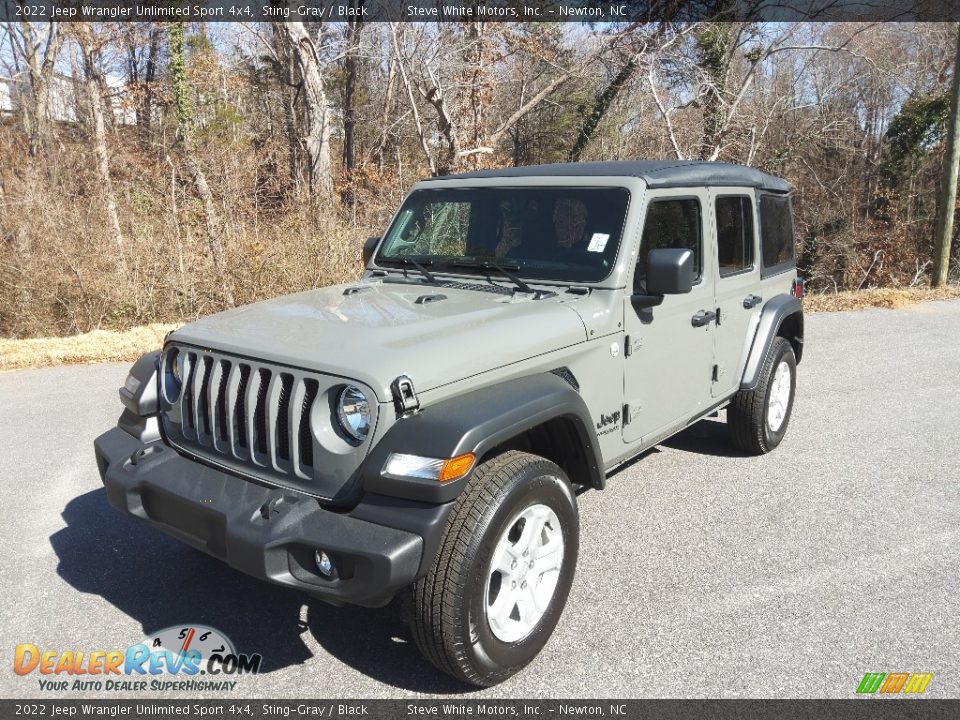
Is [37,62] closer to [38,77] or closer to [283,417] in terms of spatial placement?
[38,77]

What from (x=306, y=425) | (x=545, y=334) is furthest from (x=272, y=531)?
(x=545, y=334)

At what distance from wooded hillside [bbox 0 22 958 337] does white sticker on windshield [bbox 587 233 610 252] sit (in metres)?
7.92

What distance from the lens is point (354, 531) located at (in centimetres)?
258

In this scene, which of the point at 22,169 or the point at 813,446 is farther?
the point at 22,169

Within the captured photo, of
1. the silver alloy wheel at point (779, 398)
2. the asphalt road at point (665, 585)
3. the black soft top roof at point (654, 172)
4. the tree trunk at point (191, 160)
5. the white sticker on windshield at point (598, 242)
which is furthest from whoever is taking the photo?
the tree trunk at point (191, 160)

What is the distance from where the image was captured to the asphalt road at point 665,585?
3.00 m

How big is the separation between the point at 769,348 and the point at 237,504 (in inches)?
150

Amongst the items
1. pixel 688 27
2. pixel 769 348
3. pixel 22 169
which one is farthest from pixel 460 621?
pixel 688 27

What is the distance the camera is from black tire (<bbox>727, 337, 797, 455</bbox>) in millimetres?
5133

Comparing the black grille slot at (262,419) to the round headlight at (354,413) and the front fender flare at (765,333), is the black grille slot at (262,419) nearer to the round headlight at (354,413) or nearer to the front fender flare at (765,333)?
the round headlight at (354,413)

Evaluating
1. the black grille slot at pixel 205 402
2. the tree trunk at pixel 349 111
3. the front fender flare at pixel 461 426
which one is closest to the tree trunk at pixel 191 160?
the black grille slot at pixel 205 402

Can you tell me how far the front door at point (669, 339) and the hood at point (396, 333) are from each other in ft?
1.80

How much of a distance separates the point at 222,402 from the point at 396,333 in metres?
0.80

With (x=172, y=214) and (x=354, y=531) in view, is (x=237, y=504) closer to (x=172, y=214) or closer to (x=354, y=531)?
(x=354, y=531)
